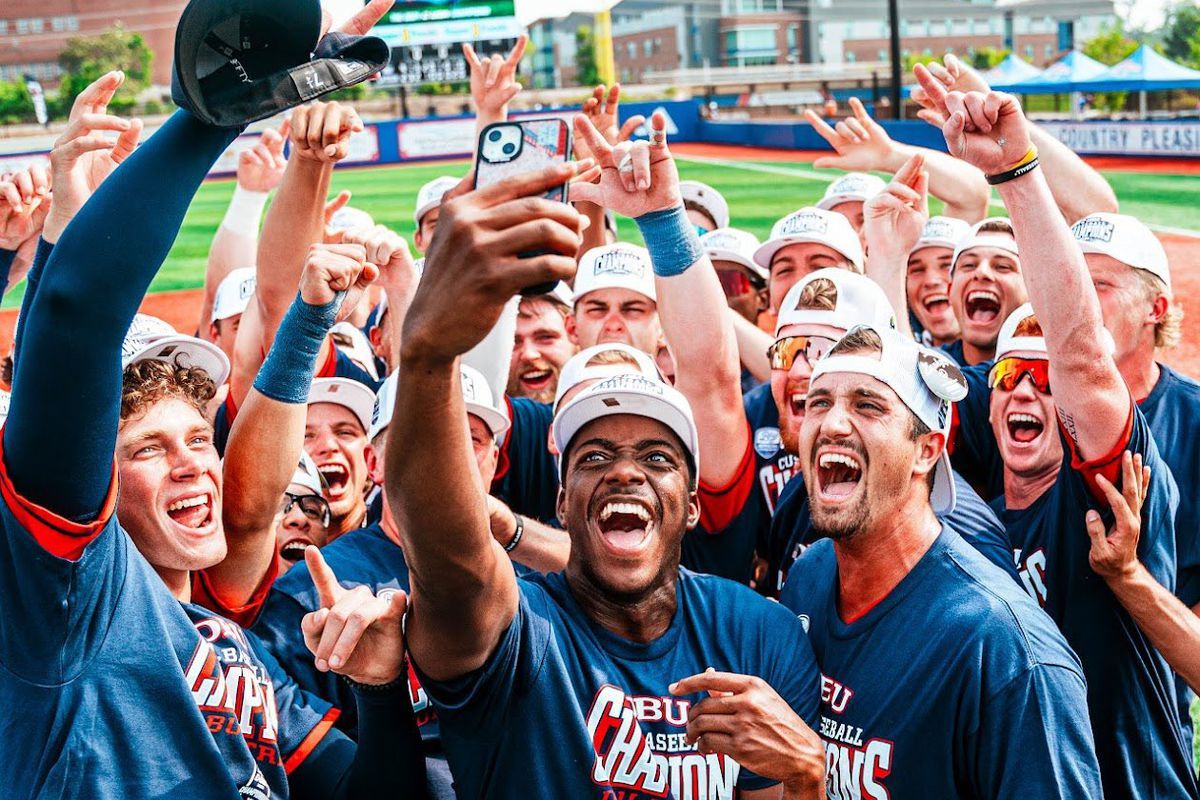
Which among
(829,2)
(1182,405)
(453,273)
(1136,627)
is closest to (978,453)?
(1182,405)

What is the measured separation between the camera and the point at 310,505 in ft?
13.8

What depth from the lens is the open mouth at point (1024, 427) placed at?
3969 millimetres

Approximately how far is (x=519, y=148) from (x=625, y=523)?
139 centimetres

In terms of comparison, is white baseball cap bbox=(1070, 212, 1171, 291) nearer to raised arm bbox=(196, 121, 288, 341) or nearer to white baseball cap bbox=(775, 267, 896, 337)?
white baseball cap bbox=(775, 267, 896, 337)

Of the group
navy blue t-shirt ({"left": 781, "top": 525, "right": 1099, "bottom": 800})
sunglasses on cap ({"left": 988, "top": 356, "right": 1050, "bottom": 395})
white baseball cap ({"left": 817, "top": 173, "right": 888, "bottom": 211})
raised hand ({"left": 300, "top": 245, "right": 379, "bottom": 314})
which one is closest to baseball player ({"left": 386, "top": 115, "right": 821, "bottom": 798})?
navy blue t-shirt ({"left": 781, "top": 525, "right": 1099, "bottom": 800})

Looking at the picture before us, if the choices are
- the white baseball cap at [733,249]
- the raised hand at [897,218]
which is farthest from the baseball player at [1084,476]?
the white baseball cap at [733,249]

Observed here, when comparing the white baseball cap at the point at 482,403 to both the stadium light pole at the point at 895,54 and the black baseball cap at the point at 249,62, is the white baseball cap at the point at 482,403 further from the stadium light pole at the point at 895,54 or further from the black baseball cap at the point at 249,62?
the stadium light pole at the point at 895,54

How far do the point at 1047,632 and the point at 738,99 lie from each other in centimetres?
6162

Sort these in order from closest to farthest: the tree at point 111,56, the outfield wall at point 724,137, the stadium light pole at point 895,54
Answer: the outfield wall at point 724,137 < the stadium light pole at point 895,54 < the tree at point 111,56

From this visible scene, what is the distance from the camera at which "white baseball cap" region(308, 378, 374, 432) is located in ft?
15.4

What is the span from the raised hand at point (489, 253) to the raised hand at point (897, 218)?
3460mm

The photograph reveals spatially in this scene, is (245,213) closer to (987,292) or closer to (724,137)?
(987,292)

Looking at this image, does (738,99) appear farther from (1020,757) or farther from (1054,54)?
(1020,757)

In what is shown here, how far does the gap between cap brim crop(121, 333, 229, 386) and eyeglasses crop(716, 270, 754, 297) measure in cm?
304
